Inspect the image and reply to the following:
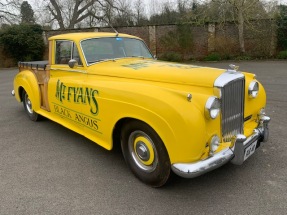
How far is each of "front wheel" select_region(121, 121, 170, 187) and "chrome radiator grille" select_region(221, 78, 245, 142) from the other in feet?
2.50

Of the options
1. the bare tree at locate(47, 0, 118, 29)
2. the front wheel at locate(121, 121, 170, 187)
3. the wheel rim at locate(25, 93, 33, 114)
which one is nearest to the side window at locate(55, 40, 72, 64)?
the wheel rim at locate(25, 93, 33, 114)

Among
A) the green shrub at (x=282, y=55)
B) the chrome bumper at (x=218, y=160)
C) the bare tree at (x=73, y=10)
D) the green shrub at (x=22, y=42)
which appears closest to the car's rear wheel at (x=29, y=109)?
the chrome bumper at (x=218, y=160)

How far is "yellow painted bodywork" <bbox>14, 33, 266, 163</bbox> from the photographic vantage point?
274 cm

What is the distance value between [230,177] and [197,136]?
41.7 inches

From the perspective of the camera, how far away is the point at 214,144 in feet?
9.64

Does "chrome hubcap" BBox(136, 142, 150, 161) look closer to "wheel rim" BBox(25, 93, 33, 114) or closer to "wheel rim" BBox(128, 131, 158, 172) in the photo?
"wheel rim" BBox(128, 131, 158, 172)

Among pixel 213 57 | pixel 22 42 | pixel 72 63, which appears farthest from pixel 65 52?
pixel 22 42

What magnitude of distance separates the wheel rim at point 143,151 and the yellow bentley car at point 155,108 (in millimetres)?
12

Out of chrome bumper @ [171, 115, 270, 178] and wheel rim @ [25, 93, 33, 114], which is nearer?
chrome bumper @ [171, 115, 270, 178]

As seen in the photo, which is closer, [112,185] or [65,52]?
[112,185]

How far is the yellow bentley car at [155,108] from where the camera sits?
2762 mm

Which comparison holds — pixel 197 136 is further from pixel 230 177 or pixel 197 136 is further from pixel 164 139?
pixel 230 177

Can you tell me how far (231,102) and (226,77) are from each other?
0.96ft

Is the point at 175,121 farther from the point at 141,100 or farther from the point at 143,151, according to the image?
the point at 143,151
